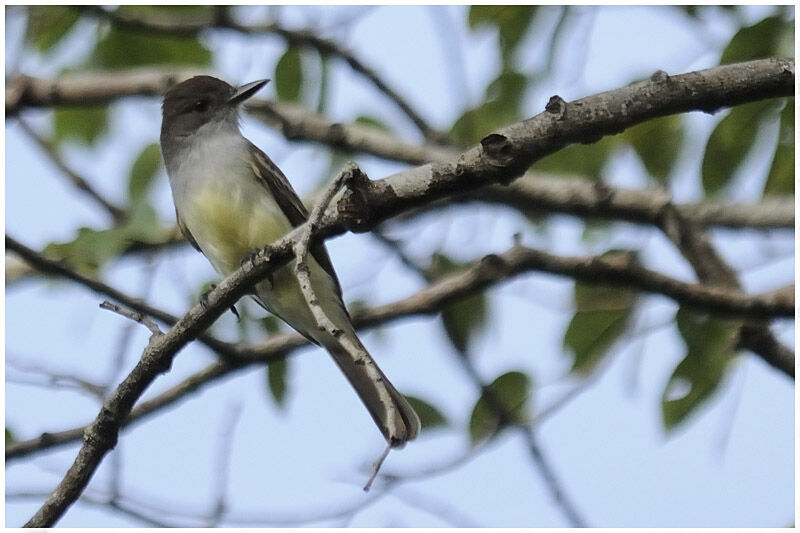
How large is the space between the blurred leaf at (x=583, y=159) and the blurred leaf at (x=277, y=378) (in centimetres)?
160

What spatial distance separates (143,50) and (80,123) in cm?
72

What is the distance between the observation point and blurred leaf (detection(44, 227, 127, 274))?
14.5 ft

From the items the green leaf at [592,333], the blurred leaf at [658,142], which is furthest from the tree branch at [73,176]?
the green leaf at [592,333]

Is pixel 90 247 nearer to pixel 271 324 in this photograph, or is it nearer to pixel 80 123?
pixel 271 324

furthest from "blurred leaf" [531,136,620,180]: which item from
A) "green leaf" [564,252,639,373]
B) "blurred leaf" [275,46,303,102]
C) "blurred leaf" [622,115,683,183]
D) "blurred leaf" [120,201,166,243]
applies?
"blurred leaf" [120,201,166,243]

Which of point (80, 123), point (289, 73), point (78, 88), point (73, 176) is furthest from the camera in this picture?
point (73, 176)

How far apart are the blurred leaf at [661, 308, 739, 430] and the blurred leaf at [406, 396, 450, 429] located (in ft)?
3.13

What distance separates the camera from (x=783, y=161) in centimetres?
421

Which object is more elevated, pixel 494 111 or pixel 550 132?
pixel 494 111

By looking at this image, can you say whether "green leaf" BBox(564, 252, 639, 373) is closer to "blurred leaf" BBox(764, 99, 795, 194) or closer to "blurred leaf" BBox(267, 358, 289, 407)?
"blurred leaf" BBox(764, 99, 795, 194)

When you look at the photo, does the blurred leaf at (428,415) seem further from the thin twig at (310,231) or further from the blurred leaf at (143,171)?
the blurred leaf at (143,171)

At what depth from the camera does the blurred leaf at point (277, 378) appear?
5.18 metres

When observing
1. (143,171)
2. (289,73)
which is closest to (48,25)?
(143,171)

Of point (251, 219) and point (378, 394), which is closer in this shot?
point (378, 394)
